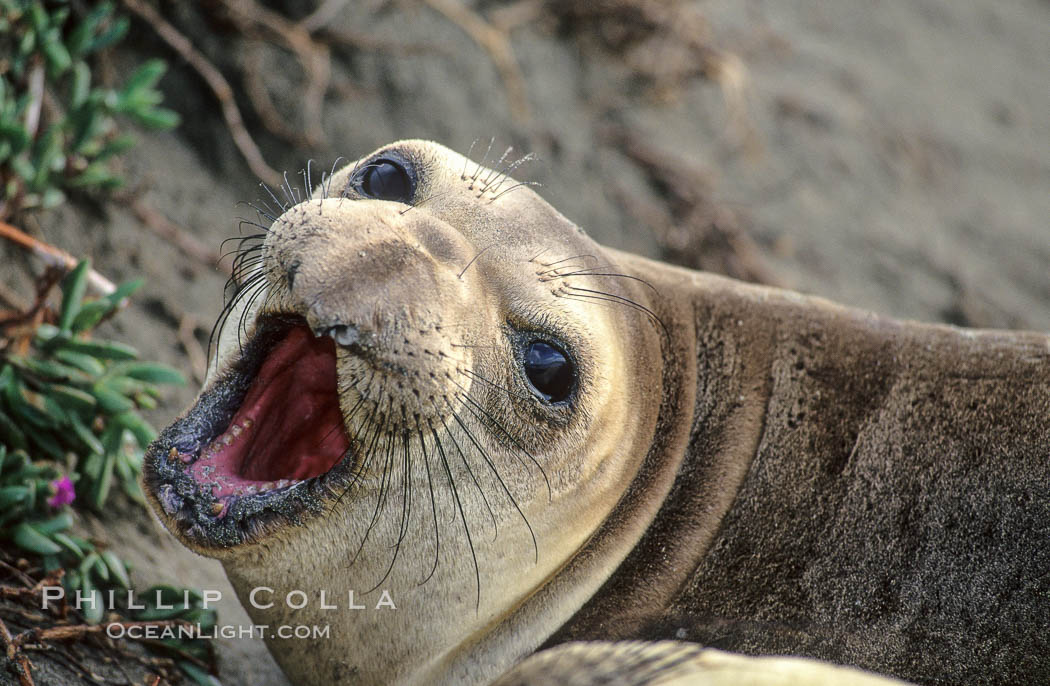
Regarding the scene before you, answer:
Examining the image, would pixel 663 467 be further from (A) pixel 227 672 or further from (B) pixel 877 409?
(A) pixel 227 672

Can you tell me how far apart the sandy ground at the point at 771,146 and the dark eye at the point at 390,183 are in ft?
4.64

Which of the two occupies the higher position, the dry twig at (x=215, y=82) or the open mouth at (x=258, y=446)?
the dry twig at (x=215, y=82)

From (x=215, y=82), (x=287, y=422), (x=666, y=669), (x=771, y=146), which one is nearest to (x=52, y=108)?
(x=215, y=82)

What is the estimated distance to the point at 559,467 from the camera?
2527mm

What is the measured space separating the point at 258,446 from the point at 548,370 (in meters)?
0.82

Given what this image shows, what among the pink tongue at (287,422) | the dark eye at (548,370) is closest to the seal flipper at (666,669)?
the dark eye at (548,370)

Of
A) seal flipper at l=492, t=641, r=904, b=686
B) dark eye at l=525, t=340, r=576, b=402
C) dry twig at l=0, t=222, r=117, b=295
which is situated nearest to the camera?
seal flipper at l=492, t=641, r=904, b=686

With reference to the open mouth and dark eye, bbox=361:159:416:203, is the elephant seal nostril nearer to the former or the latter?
the open mouth

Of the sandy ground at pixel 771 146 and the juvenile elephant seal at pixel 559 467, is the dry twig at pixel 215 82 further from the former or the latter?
the juvenile elephant seal at pixel 559 467

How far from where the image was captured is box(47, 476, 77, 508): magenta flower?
9.16 ft

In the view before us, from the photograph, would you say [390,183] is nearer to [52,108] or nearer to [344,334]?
[344,334]

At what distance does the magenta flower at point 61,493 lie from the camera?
2.79 meters

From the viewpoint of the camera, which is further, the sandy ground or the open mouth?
the sandy ground

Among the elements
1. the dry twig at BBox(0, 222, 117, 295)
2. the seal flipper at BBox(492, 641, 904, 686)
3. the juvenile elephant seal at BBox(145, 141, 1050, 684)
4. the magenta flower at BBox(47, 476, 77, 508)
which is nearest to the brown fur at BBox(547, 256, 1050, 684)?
the juvenile elephant seal at BBox(145, 141, 1050, 684)
